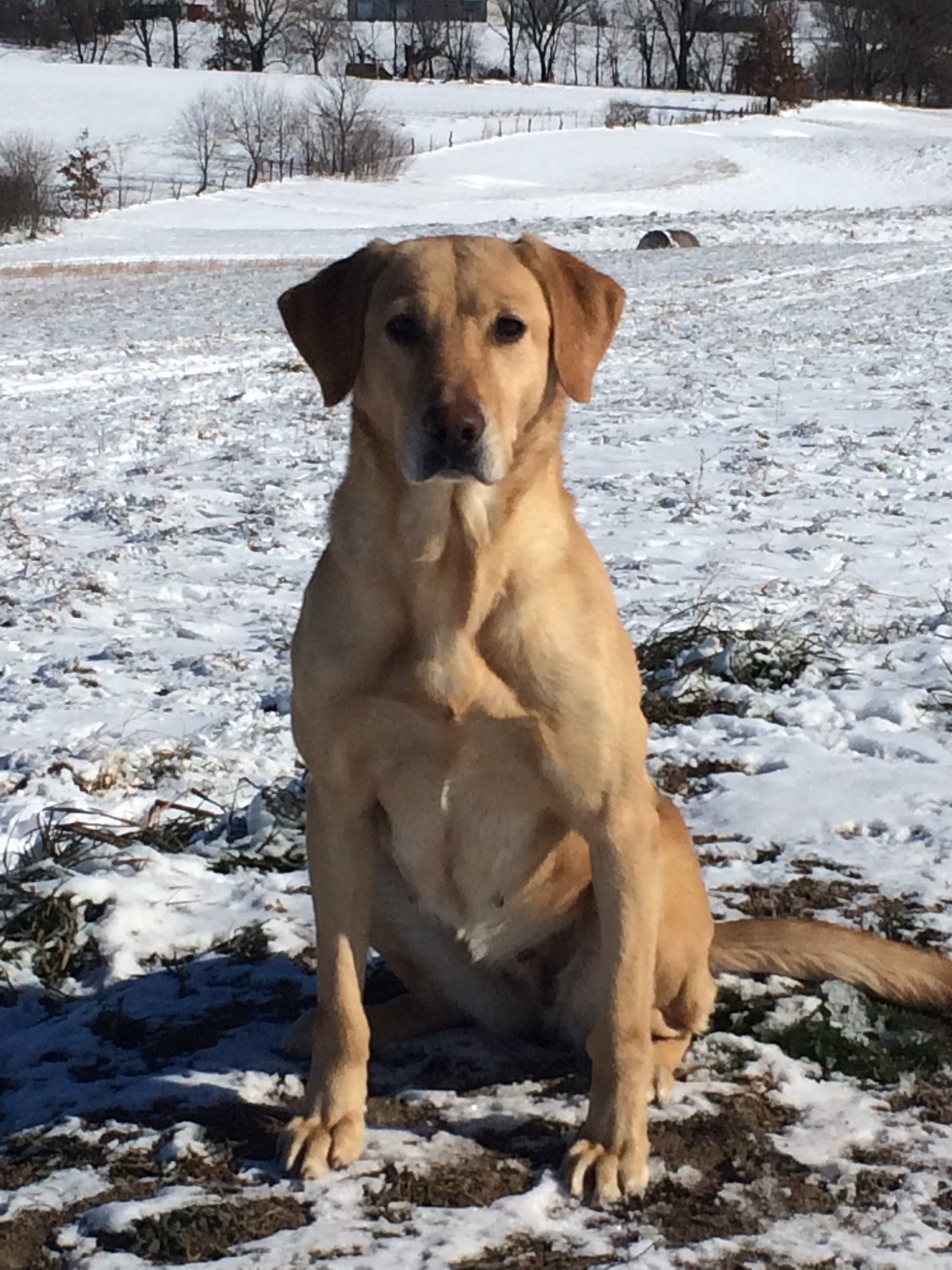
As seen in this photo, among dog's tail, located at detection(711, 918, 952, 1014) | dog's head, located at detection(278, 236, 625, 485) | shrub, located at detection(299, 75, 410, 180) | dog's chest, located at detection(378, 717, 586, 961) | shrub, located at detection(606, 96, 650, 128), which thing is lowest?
dog's tail, located at detection(711, 918, 952, 1014)

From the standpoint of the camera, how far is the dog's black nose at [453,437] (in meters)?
2.86

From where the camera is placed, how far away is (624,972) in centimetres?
287

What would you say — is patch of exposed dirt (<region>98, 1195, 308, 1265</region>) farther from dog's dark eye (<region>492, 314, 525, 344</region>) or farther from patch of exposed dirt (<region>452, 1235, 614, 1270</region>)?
dog's dark eye (<region>492, 314, 525, 344</region>)

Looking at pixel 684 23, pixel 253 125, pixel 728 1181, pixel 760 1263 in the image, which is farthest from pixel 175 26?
pixel 760 1263

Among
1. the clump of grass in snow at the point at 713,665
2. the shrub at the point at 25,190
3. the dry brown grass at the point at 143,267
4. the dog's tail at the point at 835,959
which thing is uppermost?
the shrub at the point at 25,190

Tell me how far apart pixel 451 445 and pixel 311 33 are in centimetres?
8623

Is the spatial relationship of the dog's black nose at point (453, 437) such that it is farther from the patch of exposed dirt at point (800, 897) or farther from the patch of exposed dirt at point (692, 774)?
the patch of exposed dirt at point (692, 774)

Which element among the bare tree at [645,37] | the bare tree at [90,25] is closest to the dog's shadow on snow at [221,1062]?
the bare tree at [90,25]

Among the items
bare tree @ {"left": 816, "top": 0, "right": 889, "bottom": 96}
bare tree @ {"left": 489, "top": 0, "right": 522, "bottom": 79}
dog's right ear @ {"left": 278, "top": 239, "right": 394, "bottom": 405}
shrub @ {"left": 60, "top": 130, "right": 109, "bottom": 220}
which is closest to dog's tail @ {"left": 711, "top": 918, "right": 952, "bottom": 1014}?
dog's right ear @ {"left": 278, "top": 239, "right": 394, "bottom": 405}

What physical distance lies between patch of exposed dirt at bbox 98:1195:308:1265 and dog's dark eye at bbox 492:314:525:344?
1.85m

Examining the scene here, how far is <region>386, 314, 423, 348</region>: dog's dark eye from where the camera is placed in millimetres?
3066

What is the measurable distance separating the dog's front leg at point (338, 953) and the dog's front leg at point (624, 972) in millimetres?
486

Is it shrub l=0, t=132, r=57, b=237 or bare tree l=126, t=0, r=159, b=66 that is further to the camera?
bare tree l=126, t=0, r=159, b=66

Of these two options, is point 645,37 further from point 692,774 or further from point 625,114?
point 692,774
